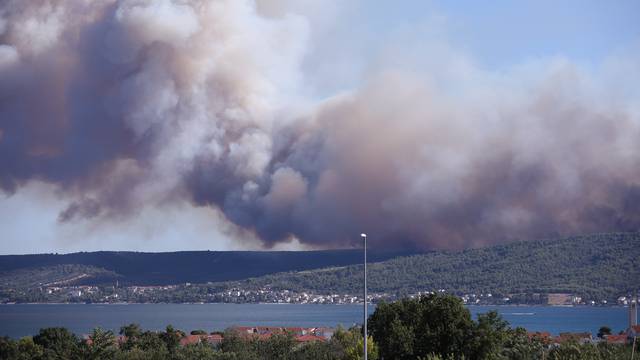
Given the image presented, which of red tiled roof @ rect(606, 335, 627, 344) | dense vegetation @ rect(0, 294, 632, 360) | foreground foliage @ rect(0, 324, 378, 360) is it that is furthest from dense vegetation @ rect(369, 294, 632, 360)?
red tiled roof @ rect(606, 335, 627, 344)

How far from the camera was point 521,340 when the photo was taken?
9688 centimetres

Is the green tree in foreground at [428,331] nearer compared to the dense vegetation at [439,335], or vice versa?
the dense vegetation at [439,335]

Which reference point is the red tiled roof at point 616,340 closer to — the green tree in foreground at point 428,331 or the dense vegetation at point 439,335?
the dense vegetation at point 439,335

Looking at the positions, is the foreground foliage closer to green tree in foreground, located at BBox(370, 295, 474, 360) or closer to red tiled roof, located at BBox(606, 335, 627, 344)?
green tree in foreground, located at BBox(370, 295, 474, 360)

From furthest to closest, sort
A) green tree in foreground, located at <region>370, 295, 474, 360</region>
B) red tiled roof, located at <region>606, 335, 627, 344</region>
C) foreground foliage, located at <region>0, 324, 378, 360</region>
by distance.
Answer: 1. red tiled roof, located at <region>606, 335, 627, 344</region>
2. foreground foliage, located at <region>0, 324, 378, 360</region>
3. green tree in foreground, located at <region>370, 295, 474, 360</region>

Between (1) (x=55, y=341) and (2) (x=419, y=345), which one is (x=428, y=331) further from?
(1) (x=55, y=341)

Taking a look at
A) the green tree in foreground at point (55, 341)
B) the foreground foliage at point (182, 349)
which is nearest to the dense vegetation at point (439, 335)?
the foreground foliage at point (182, 349)

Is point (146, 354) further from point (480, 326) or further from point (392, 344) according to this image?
point (480, 326)

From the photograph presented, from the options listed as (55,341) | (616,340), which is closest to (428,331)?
(55,341)

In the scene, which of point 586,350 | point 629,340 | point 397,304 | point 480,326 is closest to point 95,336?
point 397,304

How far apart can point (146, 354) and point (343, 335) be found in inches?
1035

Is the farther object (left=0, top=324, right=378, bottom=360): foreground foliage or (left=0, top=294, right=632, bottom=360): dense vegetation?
(left=0, top=324, right=378, bottom=360): foreground foliage

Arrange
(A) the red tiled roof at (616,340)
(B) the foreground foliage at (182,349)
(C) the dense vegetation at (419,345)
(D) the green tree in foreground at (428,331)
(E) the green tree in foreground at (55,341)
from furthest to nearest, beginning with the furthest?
(A) the red tiled roof at (616,340)
(E) the green tree in foreground at (55,341)
(B) the foreground foliage at (182,349)
(D) the green tree in foreground at (428,331)
(C) the dense vegetation at (419,345)

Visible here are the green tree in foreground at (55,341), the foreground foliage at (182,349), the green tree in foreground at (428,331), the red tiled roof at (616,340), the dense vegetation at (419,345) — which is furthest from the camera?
the red tiled roof at (616,340)
